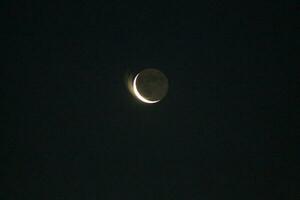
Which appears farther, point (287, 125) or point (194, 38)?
point (287, 125)

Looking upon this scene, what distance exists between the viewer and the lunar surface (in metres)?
1.08

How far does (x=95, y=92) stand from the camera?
1083 mm

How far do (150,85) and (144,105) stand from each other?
0.09 meters

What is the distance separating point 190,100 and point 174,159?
0.26 m

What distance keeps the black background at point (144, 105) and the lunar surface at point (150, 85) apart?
0.03 meters

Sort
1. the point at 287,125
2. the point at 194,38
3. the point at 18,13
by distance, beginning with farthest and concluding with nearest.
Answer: the point at 287,125, the point at 194,38, the point at 18,13

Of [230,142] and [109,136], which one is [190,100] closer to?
[230,142]

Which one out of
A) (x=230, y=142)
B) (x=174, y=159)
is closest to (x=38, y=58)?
(x=174, y=159)

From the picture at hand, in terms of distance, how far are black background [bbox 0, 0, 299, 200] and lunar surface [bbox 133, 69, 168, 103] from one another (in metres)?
0.03

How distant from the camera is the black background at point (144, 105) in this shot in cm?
103

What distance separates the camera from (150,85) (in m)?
1.08

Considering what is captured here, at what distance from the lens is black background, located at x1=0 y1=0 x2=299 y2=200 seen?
1030 millimetres

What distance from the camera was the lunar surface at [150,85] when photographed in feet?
3.54

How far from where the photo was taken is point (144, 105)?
1.12 m
